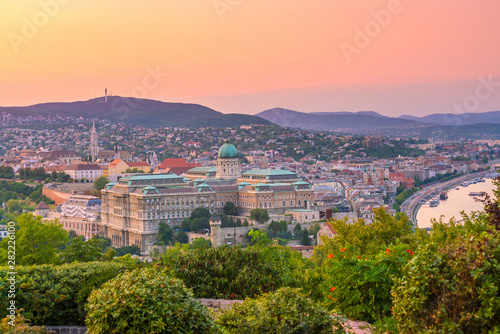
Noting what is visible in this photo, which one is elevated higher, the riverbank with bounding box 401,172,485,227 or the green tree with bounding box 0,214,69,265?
the green tree with bounding box 0,214,69,265

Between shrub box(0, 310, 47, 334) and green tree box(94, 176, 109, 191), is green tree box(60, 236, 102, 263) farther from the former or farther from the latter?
green tree box(94, 176, 109, 191)

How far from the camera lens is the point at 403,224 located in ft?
63.6

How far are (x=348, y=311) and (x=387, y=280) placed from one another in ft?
2.45

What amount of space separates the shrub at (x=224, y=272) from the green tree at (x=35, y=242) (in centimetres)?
830

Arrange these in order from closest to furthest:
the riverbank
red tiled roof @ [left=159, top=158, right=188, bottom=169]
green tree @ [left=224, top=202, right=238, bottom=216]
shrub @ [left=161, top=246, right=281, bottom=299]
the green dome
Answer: shrub @ [left=161, top=246, right=281, bottom=299] → green tree @ [left=224, top=202, right=238, bottom=216] → the riverbank → the green dome → red tiled roof @ [left=159, top=158, right=188, bottom=169]

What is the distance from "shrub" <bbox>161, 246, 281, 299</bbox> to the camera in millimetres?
12547

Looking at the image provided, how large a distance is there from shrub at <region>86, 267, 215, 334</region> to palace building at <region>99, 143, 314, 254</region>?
5026 cm

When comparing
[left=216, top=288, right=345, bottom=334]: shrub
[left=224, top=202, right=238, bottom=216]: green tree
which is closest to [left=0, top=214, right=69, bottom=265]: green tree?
[left=216, top=288, right=345, bottom=334]: shrub

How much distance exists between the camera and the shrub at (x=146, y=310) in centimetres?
847

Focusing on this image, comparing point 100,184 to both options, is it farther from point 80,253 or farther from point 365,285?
point 365,285

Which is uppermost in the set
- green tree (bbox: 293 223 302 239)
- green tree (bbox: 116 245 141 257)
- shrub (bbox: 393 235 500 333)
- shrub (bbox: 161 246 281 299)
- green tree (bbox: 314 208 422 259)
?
shrub (bbox: 393 235 500 333)

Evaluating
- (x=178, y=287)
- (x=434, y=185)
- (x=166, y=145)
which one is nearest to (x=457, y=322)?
(x=178, y=287)

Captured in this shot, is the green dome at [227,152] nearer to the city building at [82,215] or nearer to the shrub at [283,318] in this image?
the city building at [82,215]

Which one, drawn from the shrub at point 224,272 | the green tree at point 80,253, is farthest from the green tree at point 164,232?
the shrub at point 224,272
